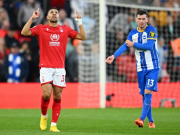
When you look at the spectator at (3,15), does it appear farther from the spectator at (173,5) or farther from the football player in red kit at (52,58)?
the football player in red kit at (52,58)

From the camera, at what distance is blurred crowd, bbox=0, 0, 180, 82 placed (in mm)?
14414

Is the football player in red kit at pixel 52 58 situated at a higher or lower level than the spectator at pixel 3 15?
lower

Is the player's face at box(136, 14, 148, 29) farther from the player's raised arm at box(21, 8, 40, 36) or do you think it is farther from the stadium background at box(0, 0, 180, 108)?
the stadium background at box(0, 0, 180, 108)

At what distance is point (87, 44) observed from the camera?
15016mm

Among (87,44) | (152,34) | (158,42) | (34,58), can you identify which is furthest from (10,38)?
(152,34)

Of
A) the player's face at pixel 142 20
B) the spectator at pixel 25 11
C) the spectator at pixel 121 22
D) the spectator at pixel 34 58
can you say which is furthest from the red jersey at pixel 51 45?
the spectator at pixel 121 22

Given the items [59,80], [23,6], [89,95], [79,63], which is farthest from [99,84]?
[59,80]

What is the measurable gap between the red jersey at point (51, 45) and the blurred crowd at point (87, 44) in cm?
699

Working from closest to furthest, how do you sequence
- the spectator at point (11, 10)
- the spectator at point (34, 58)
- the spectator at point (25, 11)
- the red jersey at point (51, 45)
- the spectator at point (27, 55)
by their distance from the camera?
the red jersey at point (51, 45) < the spectator at point (27, 55) < the spectator at point (34, 58) < the spectator at point (25, 11) < the spectator at point (11, 10)

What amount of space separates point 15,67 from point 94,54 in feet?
9.56

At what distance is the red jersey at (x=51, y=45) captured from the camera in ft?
23.8

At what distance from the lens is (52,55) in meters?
7.27

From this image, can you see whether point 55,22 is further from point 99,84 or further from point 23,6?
point 23,6

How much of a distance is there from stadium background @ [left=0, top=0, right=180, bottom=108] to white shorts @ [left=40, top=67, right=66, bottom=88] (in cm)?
610
